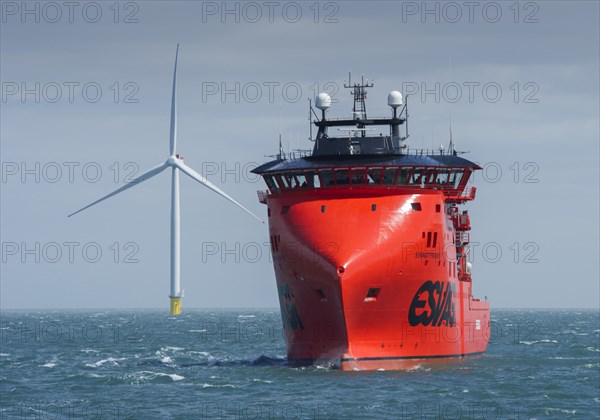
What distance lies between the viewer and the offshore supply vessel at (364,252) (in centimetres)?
6231

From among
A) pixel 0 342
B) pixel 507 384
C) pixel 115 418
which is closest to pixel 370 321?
pixel 507 384

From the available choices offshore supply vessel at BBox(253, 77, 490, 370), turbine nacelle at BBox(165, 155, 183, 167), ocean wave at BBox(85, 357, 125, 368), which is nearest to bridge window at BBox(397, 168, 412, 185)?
offshore supply vessel at BBox(253, 77, 490, 370)

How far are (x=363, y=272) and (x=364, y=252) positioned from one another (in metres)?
1.05

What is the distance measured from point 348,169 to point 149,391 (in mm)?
15840

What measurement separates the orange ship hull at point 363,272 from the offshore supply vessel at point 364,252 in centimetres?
6

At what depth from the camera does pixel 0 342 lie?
12544cm

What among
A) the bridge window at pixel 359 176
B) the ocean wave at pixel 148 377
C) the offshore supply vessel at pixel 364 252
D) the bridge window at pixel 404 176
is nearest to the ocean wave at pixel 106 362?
the ocean wave at pixel 148 377

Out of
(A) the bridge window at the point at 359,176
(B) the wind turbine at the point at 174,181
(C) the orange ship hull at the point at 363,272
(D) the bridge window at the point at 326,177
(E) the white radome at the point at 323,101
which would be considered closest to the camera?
(C) the orange ship hull at the point at 363,272

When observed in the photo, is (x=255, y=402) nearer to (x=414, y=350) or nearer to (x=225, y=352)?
(x=414, y=350)

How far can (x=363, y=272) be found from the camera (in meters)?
61.8

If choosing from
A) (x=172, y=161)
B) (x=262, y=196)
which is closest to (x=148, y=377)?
(x=262, y=196)

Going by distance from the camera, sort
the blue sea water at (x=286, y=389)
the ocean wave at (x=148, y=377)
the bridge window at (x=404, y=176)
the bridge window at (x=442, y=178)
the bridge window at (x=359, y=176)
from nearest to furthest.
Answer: the blue sea water at (x=286, y=389), the bridge window at (x=359, y=176), the bridge window at (x=404, y=176), the ocean wave at (x=148, y=377), the bridge window at (x=442, y=178)

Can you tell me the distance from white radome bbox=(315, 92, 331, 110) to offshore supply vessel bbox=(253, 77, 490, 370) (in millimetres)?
3676

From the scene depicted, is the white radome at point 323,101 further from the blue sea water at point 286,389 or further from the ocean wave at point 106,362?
the ocean wave at point 106,362
